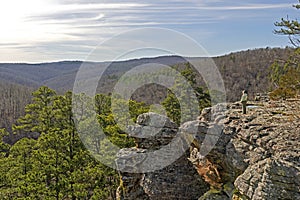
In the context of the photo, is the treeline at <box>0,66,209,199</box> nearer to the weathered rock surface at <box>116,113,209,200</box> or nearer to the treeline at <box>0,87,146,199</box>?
the treeline at <box>0,87,146,199</box>

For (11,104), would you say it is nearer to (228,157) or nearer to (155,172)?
(155,172)

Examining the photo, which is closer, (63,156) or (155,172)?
(155,172)

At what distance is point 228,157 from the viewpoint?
1045 cm

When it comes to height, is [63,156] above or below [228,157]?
below

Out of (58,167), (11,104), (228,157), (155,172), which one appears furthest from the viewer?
(11,104)

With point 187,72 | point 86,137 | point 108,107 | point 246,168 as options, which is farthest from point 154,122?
point 187,72

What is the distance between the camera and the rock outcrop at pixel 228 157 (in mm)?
8141

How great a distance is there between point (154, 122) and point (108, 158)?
658 centimetres

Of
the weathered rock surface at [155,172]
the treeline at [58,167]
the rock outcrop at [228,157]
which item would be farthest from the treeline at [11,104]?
the rock outcrop at [228,157]

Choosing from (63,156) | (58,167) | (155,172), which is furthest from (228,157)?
(63,156)

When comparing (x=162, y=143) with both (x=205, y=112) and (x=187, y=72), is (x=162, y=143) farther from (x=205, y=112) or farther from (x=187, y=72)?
(x=187, y=72)

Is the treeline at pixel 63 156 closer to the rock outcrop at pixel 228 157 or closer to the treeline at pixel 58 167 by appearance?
the treeline at pixel 58 167

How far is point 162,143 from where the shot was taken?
12891mm

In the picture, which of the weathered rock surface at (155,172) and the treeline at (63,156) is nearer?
the weathered rock surface at (155,172)
